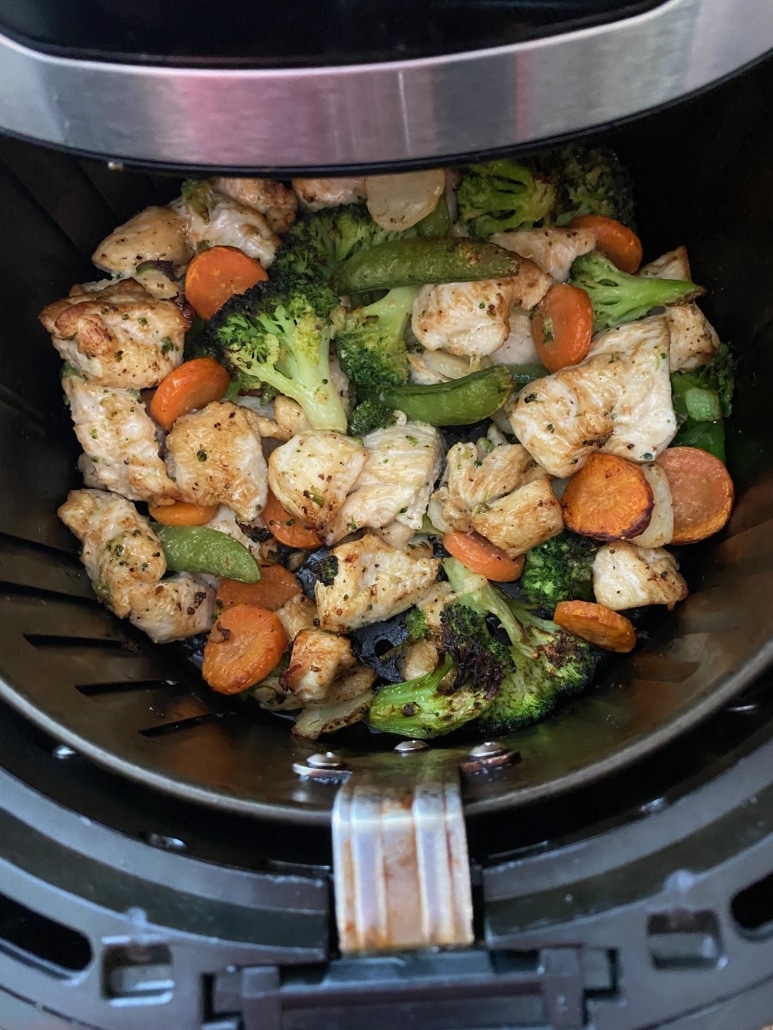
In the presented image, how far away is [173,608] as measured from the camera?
157 cm

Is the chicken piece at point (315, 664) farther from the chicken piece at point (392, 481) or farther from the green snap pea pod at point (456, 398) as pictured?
the green snap pea pod at point (456, 398)

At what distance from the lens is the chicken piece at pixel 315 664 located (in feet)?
4.98

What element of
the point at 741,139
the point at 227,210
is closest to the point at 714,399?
the point at 741,139

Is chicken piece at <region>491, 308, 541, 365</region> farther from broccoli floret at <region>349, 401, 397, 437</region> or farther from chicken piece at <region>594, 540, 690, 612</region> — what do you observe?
chicken piece at <region>594, 540, 690, 612</region>

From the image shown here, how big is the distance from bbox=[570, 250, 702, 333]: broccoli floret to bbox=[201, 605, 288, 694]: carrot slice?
94 cm

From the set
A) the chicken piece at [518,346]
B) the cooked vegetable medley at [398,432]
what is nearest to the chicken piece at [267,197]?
the cooked vegetable medley at [398,432]

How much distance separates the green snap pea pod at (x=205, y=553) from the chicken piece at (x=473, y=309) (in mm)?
587

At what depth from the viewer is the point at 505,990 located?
96cm

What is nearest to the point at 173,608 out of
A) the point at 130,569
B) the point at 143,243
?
the point at 130,569

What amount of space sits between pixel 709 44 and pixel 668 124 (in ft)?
2.36

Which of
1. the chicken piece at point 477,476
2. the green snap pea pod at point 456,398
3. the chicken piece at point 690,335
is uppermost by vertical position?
the chicken piece at point 690,335

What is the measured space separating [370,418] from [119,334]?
1.74ft

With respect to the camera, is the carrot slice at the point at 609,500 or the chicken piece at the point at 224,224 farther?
the chicken piece at the point at 224,224

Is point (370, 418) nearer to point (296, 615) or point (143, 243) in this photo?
point (296, 615)
